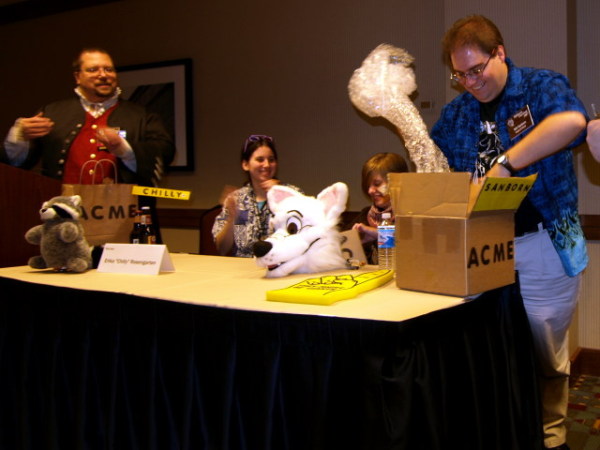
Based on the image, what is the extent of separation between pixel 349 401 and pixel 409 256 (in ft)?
1.35

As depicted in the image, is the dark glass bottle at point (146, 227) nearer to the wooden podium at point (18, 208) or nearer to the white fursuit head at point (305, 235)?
the wooden podium at point (18, 208)

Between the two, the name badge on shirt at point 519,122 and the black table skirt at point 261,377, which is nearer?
the black table skirt at point 261,377

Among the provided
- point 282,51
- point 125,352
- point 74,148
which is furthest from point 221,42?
point 125,352

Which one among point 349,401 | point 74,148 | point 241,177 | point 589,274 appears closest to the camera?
point 349,401

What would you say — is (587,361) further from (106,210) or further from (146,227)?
(106,210)

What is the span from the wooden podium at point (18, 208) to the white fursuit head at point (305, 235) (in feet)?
3.14

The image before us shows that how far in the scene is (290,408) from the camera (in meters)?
1.16

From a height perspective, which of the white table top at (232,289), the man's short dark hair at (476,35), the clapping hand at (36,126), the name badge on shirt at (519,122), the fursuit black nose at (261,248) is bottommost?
the white table top at (232,289)

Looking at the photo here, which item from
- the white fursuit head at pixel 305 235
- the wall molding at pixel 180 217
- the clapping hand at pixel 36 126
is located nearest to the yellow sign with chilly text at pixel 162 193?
the white fursuit head at pixel 305 235

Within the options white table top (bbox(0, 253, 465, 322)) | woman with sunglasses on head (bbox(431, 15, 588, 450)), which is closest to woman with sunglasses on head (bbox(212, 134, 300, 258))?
white table top (bbox(0, 253, 465, 322))

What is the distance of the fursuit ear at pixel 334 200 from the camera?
1.67m

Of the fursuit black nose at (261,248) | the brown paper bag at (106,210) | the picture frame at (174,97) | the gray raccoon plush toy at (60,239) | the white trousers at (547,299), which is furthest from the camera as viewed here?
the picture frame at (174,97)

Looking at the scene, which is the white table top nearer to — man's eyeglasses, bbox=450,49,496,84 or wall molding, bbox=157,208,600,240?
man's eyeglasses, bbox=450,49,496,84

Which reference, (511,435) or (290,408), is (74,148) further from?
(511,435)
